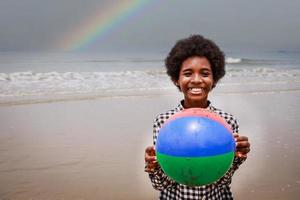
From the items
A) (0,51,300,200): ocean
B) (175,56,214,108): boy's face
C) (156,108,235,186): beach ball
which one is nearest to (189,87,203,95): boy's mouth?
→ (175,56,214,108): boy's face

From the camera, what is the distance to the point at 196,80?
2514mm

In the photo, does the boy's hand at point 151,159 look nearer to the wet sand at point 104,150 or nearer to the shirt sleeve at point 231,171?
the shirt sleeve at point 231,171

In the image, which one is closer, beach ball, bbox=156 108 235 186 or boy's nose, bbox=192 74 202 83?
beach ball, bbox=156 108 235 186

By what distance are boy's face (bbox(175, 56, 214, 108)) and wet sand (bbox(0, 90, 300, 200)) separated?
274cm

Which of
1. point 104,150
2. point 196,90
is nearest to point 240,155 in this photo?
point 196,90

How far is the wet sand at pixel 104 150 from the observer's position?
→ 5148 millimetres

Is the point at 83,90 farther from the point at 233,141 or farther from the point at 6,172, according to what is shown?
the point at 233,141

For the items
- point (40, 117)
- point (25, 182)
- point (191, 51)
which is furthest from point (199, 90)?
point (40, 117)

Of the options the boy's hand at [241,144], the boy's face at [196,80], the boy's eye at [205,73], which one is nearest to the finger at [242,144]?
the boy's hand at [241,144]

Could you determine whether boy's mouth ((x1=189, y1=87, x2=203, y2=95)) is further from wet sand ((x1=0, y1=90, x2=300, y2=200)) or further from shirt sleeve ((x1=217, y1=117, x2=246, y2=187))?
wet sand ((x1=0, y1=90, x2=300, y2=200))

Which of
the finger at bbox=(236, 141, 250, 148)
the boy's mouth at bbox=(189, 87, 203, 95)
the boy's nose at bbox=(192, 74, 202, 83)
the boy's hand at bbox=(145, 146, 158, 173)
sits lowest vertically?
the boy's hand at bbox=(145, 146, 158, 173)

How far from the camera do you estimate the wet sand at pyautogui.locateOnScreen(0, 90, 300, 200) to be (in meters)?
5.15

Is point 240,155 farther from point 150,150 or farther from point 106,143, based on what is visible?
point 106,143

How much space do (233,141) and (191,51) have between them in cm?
67
